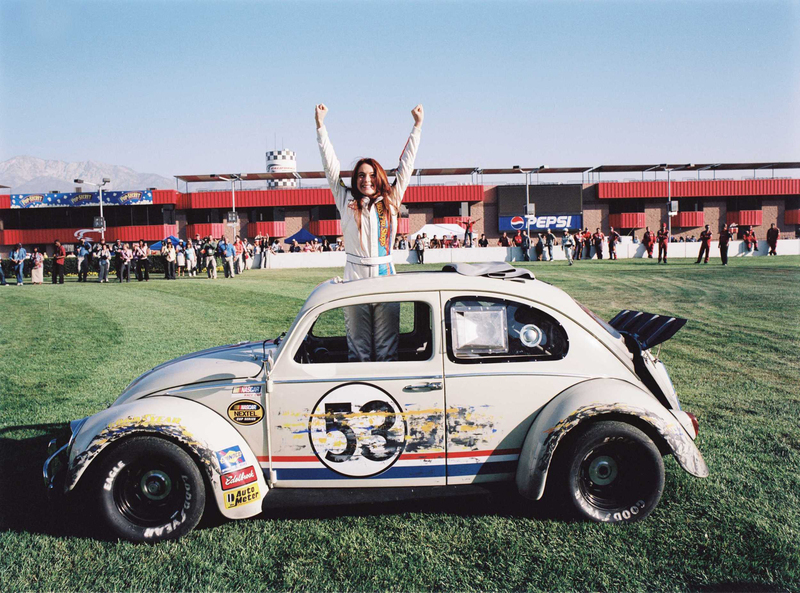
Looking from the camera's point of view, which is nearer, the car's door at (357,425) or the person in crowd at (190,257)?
the car's door at (357,425)

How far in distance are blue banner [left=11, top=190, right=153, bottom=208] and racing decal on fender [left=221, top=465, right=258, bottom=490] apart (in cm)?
5509

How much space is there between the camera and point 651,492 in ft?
11.9

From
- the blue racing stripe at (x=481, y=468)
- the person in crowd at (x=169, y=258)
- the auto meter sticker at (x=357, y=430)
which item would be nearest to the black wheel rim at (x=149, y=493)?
the auto meter sticker at (x=357, y=430)

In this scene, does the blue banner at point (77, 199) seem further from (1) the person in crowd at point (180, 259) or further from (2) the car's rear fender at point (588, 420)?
(2) the car's rear fender at point (588, 420)

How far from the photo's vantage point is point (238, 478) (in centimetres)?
359

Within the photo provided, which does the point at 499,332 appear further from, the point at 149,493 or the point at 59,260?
the point at 59,260

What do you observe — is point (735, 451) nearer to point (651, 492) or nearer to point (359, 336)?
point (651, 492)

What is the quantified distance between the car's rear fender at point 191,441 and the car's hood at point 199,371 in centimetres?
23

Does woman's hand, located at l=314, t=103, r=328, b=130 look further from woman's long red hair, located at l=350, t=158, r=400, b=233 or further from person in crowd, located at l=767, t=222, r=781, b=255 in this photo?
person in crowd, located at l=767, t=222, r=781, b=255

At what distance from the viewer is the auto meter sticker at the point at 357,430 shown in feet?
12.0

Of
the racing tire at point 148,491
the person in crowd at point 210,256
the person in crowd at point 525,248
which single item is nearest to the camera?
the racing tire at point 148,491

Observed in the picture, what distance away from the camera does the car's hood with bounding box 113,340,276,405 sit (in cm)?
385

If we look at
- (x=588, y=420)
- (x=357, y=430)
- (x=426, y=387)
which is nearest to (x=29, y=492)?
(x=357, y=430)

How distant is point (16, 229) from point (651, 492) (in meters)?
63.2
